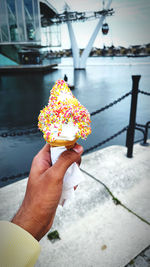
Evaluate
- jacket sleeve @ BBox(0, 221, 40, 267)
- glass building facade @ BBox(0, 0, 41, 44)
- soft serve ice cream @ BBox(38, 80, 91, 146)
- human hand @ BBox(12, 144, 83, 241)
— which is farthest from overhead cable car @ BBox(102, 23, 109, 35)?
jacket sleeve @ BBox(0, 221, 40, 267)

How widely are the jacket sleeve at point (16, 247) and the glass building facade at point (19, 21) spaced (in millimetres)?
37040

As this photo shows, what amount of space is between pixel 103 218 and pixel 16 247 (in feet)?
5.32

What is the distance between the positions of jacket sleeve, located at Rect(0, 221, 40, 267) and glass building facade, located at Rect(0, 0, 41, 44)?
122ft

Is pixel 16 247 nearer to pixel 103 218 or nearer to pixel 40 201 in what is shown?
pixel 40 201

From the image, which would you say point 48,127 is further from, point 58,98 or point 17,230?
point 17,230

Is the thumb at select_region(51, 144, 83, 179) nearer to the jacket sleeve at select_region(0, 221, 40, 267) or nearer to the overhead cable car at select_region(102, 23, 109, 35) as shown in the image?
the jacket sleeve at select_region(0, 221, 40, 267)

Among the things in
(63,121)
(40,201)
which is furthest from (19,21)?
(40,201)

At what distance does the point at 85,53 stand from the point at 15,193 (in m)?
45.7

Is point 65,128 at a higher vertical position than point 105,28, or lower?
lower

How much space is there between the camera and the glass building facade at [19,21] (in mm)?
30906

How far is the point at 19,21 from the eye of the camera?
1251 inches

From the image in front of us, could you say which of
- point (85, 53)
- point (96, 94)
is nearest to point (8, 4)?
point (85, 53)

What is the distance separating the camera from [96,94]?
17438 millimetres

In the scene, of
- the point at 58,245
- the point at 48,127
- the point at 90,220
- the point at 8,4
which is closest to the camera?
the point at 48,127
